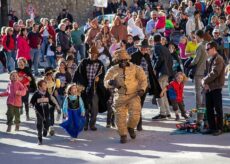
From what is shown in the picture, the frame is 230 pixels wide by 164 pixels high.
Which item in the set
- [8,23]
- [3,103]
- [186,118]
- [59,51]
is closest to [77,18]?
[8,23]

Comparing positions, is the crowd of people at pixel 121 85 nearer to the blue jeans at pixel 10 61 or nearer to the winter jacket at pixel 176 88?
the winter jacket at pixel 176 88

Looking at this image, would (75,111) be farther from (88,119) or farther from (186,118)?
(186,118)

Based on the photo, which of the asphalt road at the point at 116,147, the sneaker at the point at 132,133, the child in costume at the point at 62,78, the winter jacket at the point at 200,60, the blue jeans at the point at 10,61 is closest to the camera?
the asphalt road at the point at 116,147

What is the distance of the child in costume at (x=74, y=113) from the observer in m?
14.9

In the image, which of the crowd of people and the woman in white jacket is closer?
the crowd of people

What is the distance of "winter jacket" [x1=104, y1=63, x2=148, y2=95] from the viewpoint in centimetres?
1429

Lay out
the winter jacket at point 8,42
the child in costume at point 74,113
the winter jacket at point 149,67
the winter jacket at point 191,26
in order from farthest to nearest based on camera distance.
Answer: the winter jacket at point 191,26 < the winter jacket at point 8,42 < the winter jacket at point 149,67 < the child in costume at point 74,113

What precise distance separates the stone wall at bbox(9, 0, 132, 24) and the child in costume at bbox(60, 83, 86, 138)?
24.3 metres

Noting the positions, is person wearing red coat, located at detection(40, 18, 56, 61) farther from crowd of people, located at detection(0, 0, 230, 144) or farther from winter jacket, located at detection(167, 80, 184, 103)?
winter jacket, located at detection(167, 80, 184, 103)

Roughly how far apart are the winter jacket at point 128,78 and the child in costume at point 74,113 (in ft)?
2.92

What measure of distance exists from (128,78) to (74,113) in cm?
136

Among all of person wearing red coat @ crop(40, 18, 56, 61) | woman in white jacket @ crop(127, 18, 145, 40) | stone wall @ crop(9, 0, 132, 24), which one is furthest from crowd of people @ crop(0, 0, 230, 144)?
stone wall @ crop(9, 0, 132, 24)

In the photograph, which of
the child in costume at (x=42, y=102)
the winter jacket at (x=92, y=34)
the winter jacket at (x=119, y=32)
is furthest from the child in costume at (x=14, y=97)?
the winter jacket at (x=92, y=34)

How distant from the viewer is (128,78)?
46.9ft
